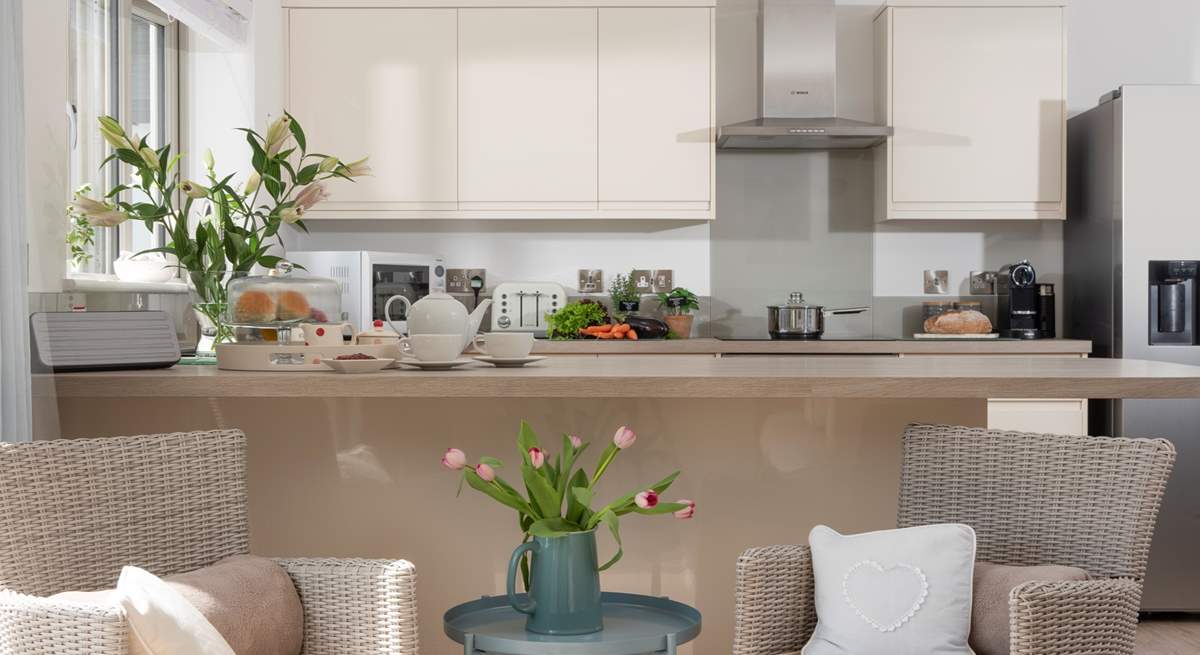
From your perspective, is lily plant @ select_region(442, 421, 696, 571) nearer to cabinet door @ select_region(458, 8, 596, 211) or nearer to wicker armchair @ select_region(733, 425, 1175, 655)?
wicker armchair @ select_region(733, 425, 1175, 655)

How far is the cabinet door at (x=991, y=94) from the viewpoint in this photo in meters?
4.41

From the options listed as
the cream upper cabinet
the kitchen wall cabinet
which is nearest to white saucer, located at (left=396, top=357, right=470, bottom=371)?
the kitchen wall cabinet

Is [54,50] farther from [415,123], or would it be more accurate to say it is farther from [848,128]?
[848,128]

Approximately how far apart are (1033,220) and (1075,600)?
3.36 meters

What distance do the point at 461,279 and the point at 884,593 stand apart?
3294mm

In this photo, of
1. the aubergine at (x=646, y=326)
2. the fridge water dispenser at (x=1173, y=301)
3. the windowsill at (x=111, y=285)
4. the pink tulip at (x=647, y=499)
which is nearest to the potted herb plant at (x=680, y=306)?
the aubergine at (x=646, y=326)

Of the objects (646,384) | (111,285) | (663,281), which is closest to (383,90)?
(663,281)

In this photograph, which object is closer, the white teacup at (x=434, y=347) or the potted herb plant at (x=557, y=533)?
the potted herb plant at (x=557, y=533)

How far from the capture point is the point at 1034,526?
1.92m

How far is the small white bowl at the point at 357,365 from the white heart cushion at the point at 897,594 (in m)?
0.90

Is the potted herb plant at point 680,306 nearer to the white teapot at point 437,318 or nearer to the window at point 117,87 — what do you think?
the window at point 117,87

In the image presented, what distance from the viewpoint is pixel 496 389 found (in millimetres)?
1946

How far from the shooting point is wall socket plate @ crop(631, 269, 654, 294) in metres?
4.82

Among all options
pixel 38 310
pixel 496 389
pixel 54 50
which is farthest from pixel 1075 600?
pixel 54 50
